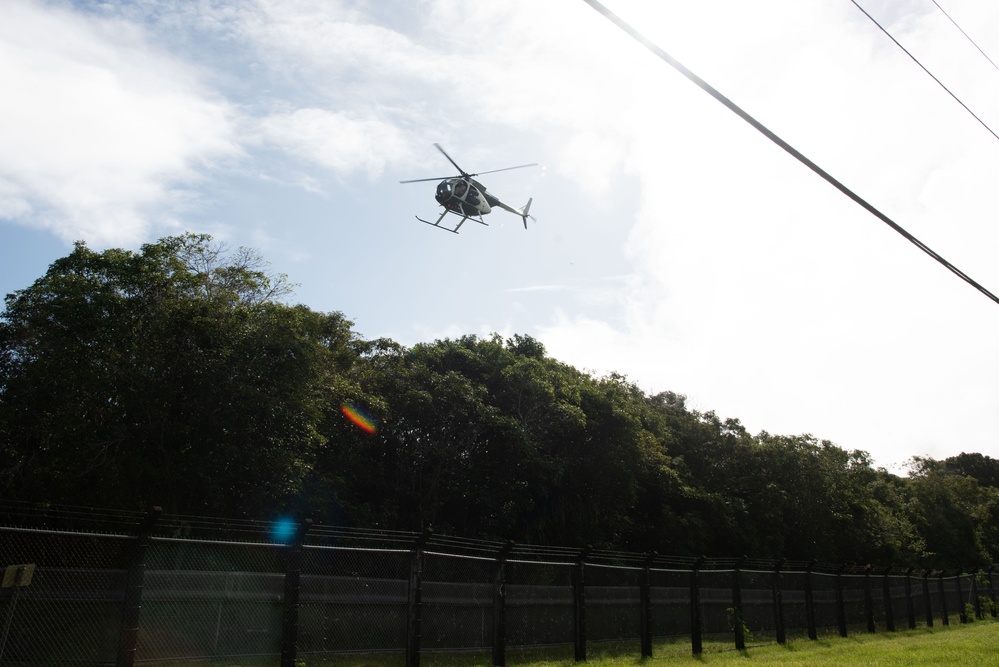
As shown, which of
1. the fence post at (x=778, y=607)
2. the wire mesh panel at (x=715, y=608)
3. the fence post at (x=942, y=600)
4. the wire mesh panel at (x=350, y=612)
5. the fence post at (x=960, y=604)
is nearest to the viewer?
the wire mesh panel at (x=350, y=612)

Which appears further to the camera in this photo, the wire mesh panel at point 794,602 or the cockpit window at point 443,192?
the cockpit window at point 443,192

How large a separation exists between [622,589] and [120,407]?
1424 centimetres

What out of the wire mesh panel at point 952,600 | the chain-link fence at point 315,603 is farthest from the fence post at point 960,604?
the chain-link fence at point 315,603

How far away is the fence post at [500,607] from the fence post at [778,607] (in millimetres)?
10119

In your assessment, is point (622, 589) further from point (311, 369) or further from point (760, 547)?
point (760, 547)

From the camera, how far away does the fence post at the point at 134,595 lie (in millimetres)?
8383

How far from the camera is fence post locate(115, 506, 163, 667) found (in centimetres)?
838

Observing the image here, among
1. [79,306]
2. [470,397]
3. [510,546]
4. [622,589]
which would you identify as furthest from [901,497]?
[79,306]

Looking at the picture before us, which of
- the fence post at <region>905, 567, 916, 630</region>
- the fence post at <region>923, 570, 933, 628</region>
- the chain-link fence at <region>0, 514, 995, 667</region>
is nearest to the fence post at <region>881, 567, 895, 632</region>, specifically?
the fence post at <region>905, 567, 916, 630</region>

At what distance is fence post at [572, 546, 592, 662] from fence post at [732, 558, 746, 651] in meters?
5.33

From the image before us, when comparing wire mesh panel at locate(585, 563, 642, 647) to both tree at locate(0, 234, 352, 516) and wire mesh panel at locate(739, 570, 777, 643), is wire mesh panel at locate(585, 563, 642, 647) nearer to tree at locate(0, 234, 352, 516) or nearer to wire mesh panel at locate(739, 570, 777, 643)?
wire mesh panel at locate(739, 570, 777, 643)

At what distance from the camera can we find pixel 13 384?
1986cm

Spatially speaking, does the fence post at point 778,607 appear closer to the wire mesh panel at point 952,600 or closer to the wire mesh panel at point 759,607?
the wire mesh panel at point 759,607

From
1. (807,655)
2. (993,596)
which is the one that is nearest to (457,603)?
(807,655)
